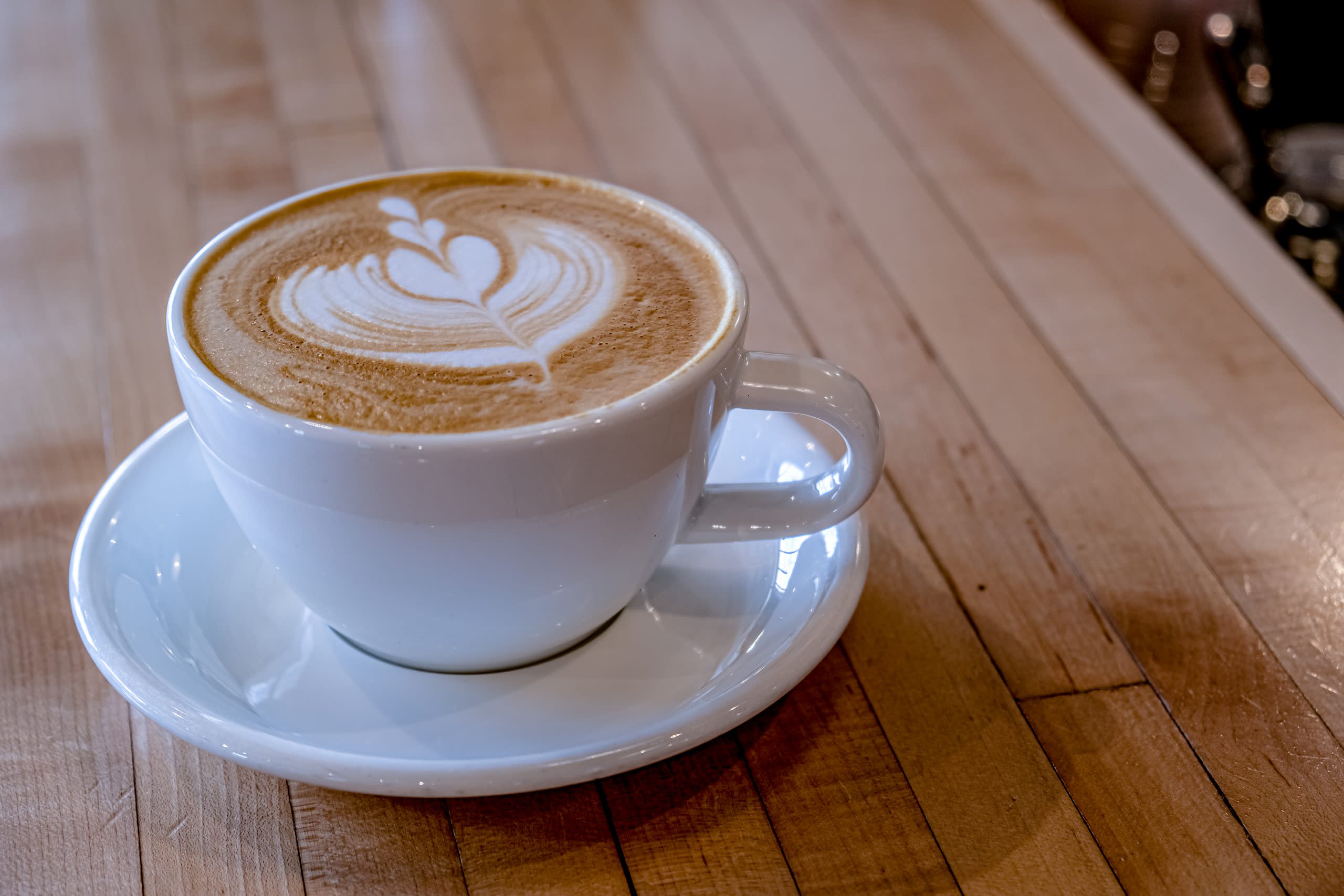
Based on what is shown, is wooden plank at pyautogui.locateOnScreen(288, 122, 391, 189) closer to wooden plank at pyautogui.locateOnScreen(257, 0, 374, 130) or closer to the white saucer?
wooden plank at pyautogui.locateOnScreen(257, 0, 374, 130)

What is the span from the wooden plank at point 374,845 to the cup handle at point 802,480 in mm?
205

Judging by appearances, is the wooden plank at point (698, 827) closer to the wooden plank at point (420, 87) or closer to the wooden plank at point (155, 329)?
the wooden plank at point (155, 329)

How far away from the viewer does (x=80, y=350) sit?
3.10ft

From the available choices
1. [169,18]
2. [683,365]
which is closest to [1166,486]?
[683,365]

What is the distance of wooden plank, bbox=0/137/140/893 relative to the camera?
0.59m

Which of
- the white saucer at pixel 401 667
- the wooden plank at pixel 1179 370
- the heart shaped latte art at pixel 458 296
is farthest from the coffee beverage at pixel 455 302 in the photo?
the wooden plank at pixel 1179 370

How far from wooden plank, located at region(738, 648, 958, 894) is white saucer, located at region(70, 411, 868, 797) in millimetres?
51

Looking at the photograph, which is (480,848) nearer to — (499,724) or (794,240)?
(499,724)

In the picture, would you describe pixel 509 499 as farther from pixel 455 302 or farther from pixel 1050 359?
pixel 1050 359

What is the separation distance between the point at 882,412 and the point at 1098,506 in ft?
0.56

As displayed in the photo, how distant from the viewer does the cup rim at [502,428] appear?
0.54 metres

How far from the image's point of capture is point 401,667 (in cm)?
67

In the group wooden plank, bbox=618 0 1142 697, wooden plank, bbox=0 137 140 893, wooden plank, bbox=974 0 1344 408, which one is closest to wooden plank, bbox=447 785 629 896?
wooden plank, bbox=0 137 140 893

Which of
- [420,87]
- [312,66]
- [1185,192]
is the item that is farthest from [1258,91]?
[312,66]
